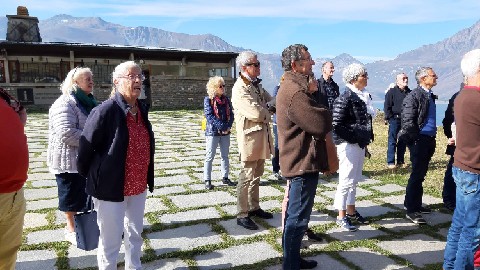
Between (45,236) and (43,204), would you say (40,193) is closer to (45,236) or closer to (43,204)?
(43,204)

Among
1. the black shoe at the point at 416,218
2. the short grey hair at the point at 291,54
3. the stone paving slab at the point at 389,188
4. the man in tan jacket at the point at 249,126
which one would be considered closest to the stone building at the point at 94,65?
the stone paving slab at the point at 389,188

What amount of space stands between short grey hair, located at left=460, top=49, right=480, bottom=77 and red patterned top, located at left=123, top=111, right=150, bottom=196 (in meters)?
2.64

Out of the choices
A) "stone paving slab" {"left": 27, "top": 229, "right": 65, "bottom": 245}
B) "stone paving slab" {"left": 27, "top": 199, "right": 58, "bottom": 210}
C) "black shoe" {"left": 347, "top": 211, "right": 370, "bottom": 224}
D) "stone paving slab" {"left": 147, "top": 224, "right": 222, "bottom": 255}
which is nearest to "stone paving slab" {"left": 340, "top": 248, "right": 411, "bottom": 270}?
"black shoe" {"left": 347, "top": 211, "right": 370, "bottom": 224}

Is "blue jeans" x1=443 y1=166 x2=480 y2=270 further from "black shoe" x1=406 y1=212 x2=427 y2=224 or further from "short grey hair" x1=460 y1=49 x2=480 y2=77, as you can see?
"black shoe" x1=406 y1=212 x2=427 y2=224

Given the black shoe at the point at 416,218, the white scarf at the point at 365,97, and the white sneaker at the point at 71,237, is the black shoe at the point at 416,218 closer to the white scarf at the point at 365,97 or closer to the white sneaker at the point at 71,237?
the white scarf at the point at 365,97

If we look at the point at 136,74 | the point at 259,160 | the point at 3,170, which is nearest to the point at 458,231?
the point at 259,160

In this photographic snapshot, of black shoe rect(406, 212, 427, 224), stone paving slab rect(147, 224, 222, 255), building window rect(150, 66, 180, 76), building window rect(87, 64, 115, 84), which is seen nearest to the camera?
stone paving slab rect(147, 224, 222, 255)

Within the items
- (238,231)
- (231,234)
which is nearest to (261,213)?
(238,231)

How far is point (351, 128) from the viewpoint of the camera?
4.11 metres

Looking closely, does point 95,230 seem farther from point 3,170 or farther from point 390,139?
point 390,139

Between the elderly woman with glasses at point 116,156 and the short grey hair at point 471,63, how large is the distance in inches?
103

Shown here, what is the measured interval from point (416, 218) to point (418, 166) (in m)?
0.63

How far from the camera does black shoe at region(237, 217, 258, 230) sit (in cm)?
430

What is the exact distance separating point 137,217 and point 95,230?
0.48m
